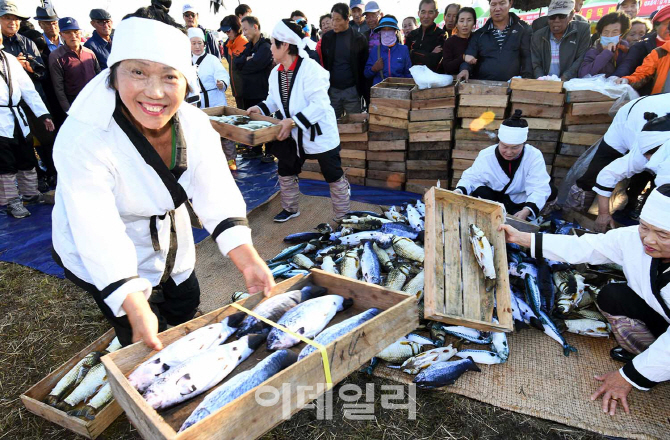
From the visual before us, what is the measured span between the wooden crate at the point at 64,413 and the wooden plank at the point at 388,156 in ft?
16.3

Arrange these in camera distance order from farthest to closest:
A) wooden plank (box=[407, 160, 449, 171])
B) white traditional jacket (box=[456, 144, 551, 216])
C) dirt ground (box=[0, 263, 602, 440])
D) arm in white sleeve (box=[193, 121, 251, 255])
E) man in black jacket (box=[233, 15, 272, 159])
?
man in black jacket (box=[233, 15, 272, 159]) < wooden plank (box=[407, 160, 449, 171]) < white traditional jacket (box=[456, 144, 551, 216]) < dirt ground (box=[0, 263, 602, 440]) < arm in white sleeve (box=[193, 121, 251, 255])

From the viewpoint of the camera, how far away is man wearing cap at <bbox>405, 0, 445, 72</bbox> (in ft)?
24.7

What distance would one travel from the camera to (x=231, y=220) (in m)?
2.34

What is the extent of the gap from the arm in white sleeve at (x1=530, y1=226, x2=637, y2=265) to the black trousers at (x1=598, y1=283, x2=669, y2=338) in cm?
25

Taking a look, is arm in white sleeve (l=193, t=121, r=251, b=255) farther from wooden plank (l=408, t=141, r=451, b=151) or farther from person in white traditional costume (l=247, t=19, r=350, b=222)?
wooden plank (l=408, t=141, r=451, b=151)

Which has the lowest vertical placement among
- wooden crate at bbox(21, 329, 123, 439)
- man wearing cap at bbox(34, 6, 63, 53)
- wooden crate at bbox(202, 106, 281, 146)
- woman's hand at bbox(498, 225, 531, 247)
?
wooden crate at bbox(21, 329, 123, 439)

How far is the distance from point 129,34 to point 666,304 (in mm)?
3670

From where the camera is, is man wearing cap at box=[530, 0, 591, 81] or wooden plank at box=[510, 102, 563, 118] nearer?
wooden plank at box=[510, 102, 563, 118]

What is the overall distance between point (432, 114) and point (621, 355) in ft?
13.6

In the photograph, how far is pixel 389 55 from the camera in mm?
7469

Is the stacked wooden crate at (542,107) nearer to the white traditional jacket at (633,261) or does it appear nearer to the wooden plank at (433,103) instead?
the wooden plank at (433,103)

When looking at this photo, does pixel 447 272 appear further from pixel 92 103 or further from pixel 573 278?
pixel 92 103

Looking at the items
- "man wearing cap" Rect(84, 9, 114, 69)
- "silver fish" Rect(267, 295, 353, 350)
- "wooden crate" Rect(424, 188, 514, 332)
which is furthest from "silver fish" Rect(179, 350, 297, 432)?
"man wearing cap" Rect(84, 9, 114, 69)

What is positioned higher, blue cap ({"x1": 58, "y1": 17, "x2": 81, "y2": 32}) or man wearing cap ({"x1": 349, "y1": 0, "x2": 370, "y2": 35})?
man wearing cap ({"x1": 349, "y1": 0, "x2": 370, "y2": 35})
